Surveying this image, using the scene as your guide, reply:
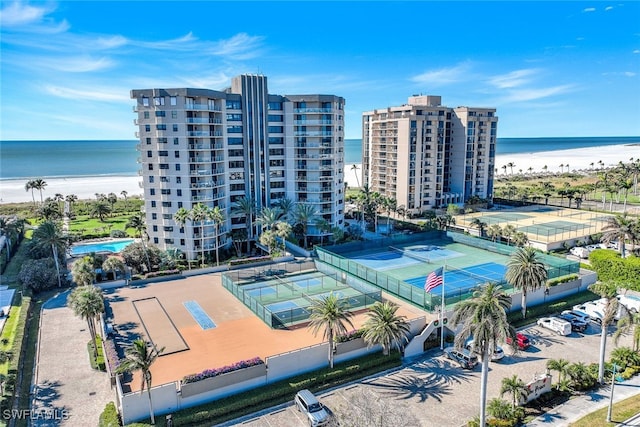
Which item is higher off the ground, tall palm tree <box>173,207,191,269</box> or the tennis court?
tall palm tree <box>173,207,191,269</box>

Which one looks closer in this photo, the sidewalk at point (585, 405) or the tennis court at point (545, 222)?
the sidewalk at point (585, 405)

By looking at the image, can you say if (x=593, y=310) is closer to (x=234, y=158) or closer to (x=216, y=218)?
(x=216, y=218)

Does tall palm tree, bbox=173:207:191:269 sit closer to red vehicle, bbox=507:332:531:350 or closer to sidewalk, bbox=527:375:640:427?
red vehicle, bbox=507:332:531:350

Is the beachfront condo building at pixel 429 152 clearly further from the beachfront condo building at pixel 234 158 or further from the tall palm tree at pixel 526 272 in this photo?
the tall palm tree at pixel 526 272

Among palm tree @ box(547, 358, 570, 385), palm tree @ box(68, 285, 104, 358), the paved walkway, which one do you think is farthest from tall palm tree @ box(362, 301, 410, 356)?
palm tree @ box(68, 285, 104, 358)

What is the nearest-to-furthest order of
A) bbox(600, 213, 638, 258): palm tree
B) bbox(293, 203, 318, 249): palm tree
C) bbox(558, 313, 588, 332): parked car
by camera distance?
bbox(558, 313, 588, 332): parked car → bbox(600, 213, 638, 258): palm tree → bbox(293, 203, 318, 249): palm tree

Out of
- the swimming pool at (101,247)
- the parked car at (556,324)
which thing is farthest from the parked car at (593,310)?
the swimming pool at (101,247)

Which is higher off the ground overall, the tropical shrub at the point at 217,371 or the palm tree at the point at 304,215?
the palm tree at the point at 304,215
